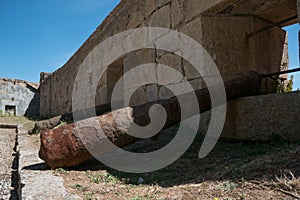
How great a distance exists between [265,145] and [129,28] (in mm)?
2912

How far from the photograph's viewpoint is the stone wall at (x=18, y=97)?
14820mm

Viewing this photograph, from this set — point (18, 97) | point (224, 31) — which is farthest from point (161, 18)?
point (18, 97)

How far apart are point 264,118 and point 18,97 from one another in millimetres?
15491

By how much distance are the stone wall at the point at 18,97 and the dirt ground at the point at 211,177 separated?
13860 mm

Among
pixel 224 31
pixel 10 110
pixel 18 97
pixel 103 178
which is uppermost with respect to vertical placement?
pixel 18 97

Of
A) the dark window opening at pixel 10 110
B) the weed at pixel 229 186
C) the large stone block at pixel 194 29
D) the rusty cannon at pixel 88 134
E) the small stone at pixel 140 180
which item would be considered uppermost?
the large stone block at pixel 194 29

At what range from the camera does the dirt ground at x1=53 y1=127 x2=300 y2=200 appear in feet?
4.21

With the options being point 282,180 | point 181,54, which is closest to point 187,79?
point 181,54

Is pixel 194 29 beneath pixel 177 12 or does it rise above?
beneath

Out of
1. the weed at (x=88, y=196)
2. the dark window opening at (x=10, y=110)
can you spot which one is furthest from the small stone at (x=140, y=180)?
the dark window opening at (x=10, y=110)

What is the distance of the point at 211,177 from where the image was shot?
1596 mm

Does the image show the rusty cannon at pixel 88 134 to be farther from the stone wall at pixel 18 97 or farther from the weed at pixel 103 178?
the stone wall at pixel 18 97

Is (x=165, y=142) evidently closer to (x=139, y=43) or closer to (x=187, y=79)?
(x=187, y=79)

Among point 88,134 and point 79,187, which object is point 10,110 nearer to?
point 88,134
